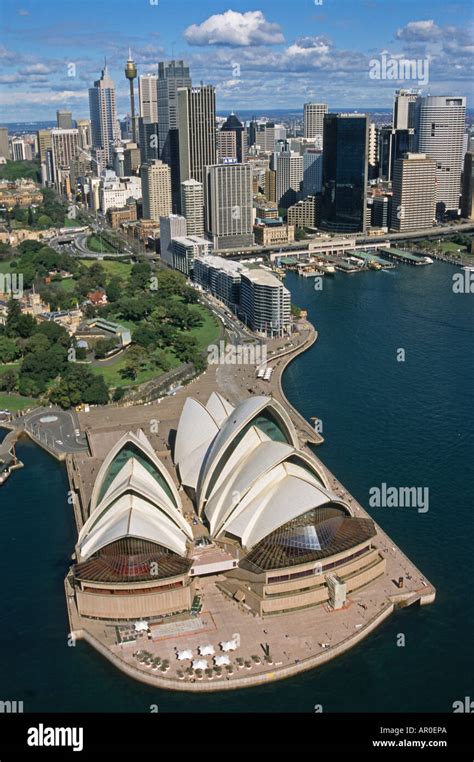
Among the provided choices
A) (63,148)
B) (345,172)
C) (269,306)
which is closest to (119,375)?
(269,306)

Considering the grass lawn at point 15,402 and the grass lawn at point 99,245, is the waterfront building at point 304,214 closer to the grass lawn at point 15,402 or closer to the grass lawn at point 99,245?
the grass lawn at point 99,245

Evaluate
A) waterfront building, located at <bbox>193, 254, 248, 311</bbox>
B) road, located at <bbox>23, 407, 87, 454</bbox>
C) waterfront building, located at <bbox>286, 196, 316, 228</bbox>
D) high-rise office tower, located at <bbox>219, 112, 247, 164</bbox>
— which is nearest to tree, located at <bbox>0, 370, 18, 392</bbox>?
road, located at <bbox>23, 407, 87, 454</bbox>

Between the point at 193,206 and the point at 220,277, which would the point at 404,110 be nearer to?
the point at 193,206

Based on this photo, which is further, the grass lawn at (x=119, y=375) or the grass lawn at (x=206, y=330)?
the grass lawn at (x=206, y=330)

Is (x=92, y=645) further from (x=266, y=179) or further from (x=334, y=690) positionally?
(x=266, y=179)

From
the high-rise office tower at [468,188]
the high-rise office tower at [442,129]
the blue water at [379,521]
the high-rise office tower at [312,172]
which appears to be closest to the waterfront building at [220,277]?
the blue water at [379,521]

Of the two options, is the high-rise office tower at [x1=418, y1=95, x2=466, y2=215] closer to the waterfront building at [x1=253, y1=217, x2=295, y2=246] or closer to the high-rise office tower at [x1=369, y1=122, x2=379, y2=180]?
the high-rise office tower at [x1=369, y1=122, x2=379, y2=180]

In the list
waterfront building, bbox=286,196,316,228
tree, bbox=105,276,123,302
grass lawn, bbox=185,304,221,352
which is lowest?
grass lawn, bbox=185,304,221,352
